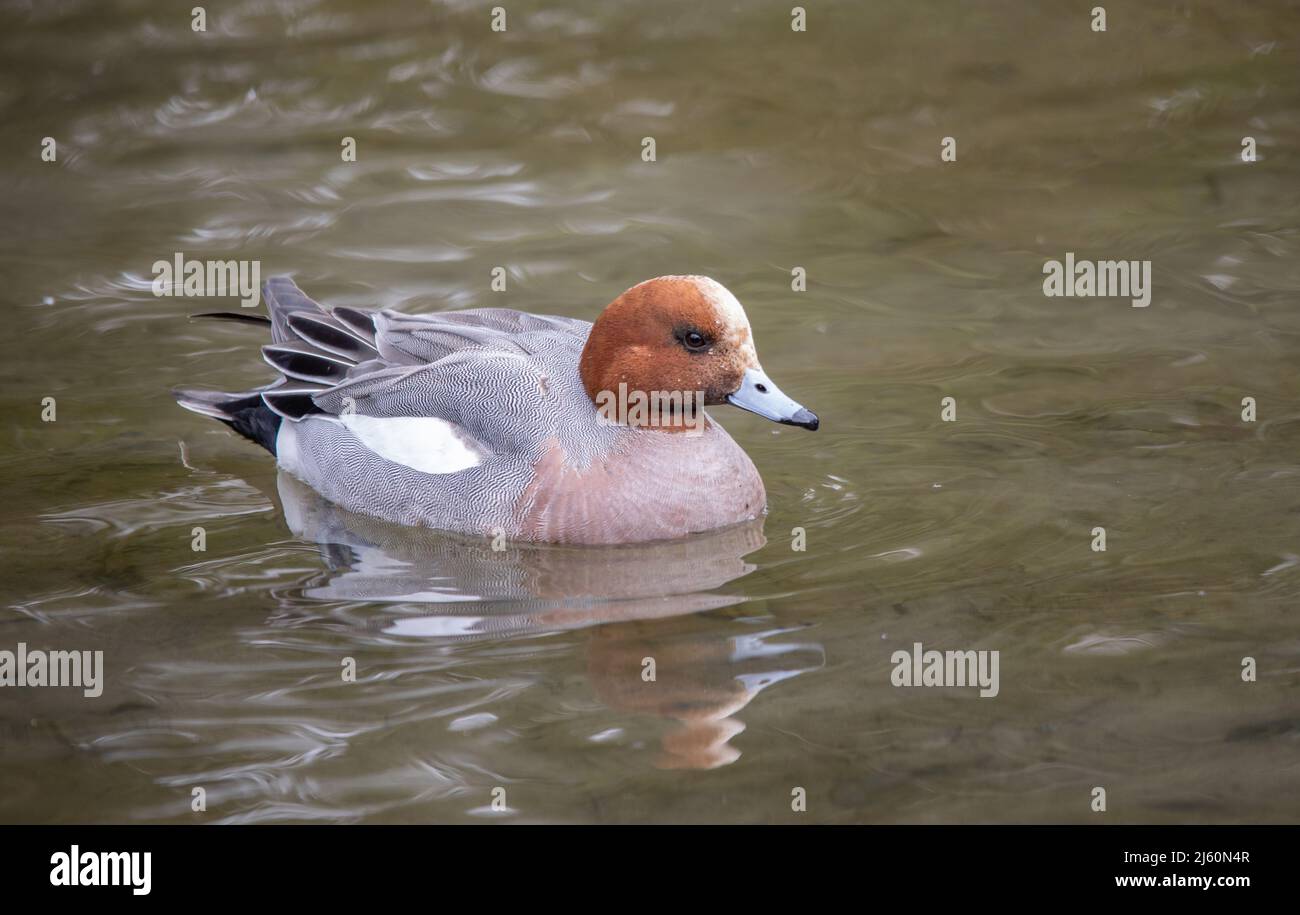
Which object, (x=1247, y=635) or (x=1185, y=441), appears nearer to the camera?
(x=1247, y=635)

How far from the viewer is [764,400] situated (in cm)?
623

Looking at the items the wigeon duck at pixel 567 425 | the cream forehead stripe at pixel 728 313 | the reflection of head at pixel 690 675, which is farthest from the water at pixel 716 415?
the cream forehead stripe at pixel 728 313

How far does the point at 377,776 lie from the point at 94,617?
1553 millimetres

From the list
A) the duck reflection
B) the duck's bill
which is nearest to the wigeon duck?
the duck's bill

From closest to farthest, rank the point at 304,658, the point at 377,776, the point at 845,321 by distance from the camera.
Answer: the point at 377,776 < the point at 304,658 < the point at 845,321

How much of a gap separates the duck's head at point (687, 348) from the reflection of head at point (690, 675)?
3.36 ft

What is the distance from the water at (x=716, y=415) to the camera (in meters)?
4.88

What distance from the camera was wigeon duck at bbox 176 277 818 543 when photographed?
246 inches

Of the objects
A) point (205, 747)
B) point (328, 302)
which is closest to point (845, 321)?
point (328, 302)

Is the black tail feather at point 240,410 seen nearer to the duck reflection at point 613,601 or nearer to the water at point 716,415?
the water at point 716,415

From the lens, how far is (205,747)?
493 centimetres

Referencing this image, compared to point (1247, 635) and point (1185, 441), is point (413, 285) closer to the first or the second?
point (1185, 441)

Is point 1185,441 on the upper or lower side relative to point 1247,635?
upper

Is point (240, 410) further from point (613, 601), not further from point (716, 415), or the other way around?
point (613, 601)
